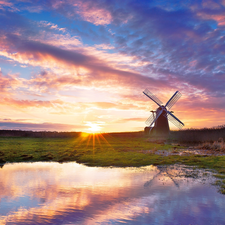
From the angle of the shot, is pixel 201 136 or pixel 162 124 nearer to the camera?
pixel 201 136

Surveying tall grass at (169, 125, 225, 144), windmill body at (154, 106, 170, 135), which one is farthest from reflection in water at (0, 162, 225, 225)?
windmill body at (154, 106, 170, 135)

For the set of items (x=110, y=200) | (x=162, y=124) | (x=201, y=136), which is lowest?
(x=110, y=200)

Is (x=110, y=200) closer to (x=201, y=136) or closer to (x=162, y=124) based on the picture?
(x=201, y=136)

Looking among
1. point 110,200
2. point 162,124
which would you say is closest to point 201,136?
point 162,124

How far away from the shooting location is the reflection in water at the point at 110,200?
758 centimetres

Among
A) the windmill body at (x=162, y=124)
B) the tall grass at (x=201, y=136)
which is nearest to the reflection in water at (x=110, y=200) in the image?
the tall grass at (x=201, y=136)

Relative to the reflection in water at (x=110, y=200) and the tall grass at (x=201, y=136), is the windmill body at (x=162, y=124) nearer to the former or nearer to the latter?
the tall grass at (x=201, y=136)

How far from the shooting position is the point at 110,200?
9531 mm

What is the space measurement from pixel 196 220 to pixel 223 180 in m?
6.85

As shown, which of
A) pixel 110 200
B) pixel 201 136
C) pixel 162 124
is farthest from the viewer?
pixel 162 124

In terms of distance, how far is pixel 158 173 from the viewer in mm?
15406

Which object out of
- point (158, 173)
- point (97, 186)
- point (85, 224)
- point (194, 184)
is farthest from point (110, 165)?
point (85, 224)

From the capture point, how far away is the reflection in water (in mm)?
7582

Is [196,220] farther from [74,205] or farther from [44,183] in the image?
[44,183]
